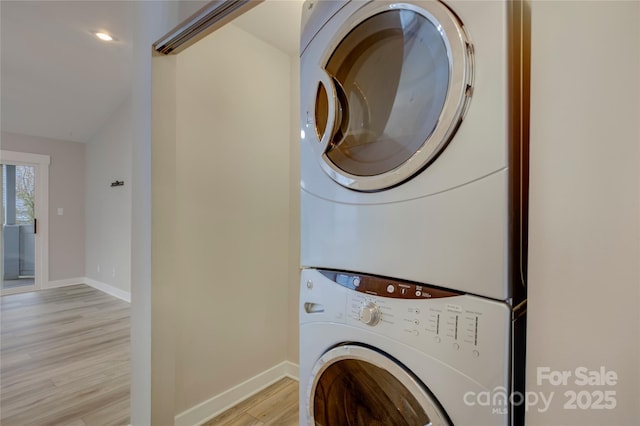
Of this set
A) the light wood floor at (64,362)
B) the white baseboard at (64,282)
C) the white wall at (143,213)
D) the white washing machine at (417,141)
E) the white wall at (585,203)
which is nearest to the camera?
the white wall at (585,203)

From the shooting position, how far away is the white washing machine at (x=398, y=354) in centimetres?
66

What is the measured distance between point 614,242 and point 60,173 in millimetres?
6397

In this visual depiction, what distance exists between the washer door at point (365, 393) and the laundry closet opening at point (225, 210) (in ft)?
3.08

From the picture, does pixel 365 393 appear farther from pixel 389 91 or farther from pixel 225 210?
pixel 225 210

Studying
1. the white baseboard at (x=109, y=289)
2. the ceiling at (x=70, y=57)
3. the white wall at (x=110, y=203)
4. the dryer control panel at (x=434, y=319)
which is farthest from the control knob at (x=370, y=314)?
the white baseboard at (x=109, y=289)

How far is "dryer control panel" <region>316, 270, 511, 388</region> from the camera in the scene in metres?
0.65

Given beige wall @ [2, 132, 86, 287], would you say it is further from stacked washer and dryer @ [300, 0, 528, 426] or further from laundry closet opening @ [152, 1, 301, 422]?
stacked washer and dryer @ [300, 0, 528, 426]

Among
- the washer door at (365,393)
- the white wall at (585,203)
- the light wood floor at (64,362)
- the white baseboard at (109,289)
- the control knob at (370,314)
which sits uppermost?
the white wall at (585,203)

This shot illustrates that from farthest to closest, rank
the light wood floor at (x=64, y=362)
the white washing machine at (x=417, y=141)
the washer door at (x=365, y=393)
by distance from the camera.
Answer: the light wood floor at (x=64, y=362), the washer door at (x=365, y=393), the white washing machine at (x=417, y=141)

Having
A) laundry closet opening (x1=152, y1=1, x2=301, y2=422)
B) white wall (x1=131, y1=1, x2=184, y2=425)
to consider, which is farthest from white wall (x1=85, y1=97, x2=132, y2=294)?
white wall (x1=131, y1=1, x2=184, y2=425)

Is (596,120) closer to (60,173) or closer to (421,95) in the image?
(421,95)

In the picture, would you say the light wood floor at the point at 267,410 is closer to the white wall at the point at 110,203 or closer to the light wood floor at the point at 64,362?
the light wood floor at the point at 64,362

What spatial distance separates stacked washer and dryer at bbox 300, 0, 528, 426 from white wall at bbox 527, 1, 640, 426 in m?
0.05

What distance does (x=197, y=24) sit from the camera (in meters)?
1.28
